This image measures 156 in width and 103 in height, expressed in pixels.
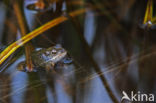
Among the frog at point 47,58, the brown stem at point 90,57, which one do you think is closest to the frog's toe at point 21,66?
the frog at point 47,58

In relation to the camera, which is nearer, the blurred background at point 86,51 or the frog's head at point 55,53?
the blurred background at point 86,51

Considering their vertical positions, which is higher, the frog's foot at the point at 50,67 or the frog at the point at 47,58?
the frog at the point at 47,58

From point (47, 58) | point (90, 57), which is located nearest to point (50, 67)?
point (47, 58)

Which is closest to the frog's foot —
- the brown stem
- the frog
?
the frog

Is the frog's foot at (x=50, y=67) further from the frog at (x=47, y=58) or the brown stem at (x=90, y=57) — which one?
the brown stem at (x=90, y=57)

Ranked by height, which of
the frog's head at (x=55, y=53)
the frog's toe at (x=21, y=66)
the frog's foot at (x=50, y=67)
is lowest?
the frog's foot at (x=50, y=67)

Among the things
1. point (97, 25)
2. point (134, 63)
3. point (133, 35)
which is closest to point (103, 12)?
point (97, 25)

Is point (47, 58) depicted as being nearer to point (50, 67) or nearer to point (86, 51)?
point (50, 67)
